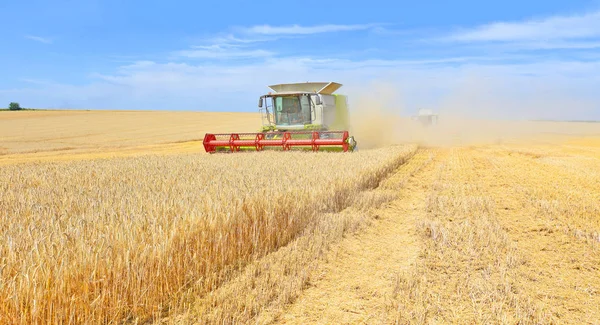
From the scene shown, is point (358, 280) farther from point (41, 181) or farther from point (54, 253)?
point (41, 181)

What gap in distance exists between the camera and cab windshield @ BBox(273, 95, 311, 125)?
55.4 feet

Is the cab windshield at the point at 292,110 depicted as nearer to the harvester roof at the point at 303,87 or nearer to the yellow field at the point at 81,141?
the harvester roof at the point at 303,87

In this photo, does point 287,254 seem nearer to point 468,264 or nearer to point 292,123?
point 468,264

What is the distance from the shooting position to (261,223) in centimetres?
487

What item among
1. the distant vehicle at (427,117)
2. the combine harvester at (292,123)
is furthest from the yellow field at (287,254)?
the distant vehicle at (427,117)

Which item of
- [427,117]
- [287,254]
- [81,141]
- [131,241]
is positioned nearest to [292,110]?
[287,254]

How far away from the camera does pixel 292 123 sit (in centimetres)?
1700

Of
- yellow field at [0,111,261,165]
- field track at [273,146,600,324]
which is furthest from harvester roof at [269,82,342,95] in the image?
field track at [273,146,600,324]

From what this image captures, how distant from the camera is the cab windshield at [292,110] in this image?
16891mm

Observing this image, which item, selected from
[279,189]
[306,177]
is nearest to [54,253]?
[279,189]

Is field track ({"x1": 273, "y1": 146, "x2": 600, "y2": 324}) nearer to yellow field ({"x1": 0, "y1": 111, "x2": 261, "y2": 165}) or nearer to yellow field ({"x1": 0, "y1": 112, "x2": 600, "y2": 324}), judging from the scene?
yellow field ({"x1": 0, "y1": 112, "x2": 600, "y2": 324})

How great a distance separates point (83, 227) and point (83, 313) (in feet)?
2.81

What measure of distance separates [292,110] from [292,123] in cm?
53

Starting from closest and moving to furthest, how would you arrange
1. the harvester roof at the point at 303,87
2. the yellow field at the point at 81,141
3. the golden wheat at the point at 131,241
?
the golden wheat at the point at 131,241 < the harvester roof at the point at 303,87 < the yellow field at the point at 81,141
